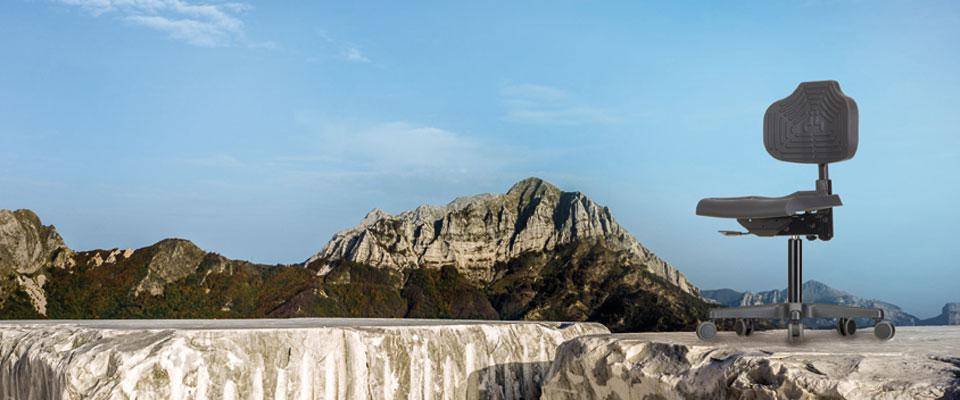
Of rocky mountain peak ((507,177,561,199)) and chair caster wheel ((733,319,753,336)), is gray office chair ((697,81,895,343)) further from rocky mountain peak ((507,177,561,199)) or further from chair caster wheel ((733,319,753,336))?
rocky mountain peak ((507,177,561,199))

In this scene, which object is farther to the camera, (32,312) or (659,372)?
(32,312)

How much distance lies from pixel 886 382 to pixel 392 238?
68.3ft

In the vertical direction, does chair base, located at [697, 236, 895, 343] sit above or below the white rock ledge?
above

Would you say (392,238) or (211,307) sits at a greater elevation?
(392,238)

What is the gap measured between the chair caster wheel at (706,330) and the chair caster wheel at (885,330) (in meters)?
0.89

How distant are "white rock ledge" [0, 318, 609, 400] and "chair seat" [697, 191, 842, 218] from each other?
5.52 ft

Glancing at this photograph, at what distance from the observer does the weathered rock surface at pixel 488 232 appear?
23.3 metres

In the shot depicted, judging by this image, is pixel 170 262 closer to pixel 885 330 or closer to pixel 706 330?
pixel 706 330

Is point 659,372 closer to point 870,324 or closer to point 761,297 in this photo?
point 870,324

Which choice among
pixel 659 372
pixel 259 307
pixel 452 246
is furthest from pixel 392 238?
pixel 659 372

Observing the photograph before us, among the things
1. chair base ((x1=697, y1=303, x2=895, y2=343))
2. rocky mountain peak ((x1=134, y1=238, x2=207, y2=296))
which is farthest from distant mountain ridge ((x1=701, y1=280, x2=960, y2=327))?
rocky mountain peak ((x1=134, y1=238, x2=207, y2=296))

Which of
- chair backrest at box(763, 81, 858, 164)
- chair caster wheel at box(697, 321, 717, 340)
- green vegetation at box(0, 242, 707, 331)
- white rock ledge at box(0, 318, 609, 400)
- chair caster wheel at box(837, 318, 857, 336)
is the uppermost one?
chair backrest at box(763, 81, 858, 164)

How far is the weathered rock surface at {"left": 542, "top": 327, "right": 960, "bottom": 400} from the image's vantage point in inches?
138

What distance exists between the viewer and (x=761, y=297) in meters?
22.0
